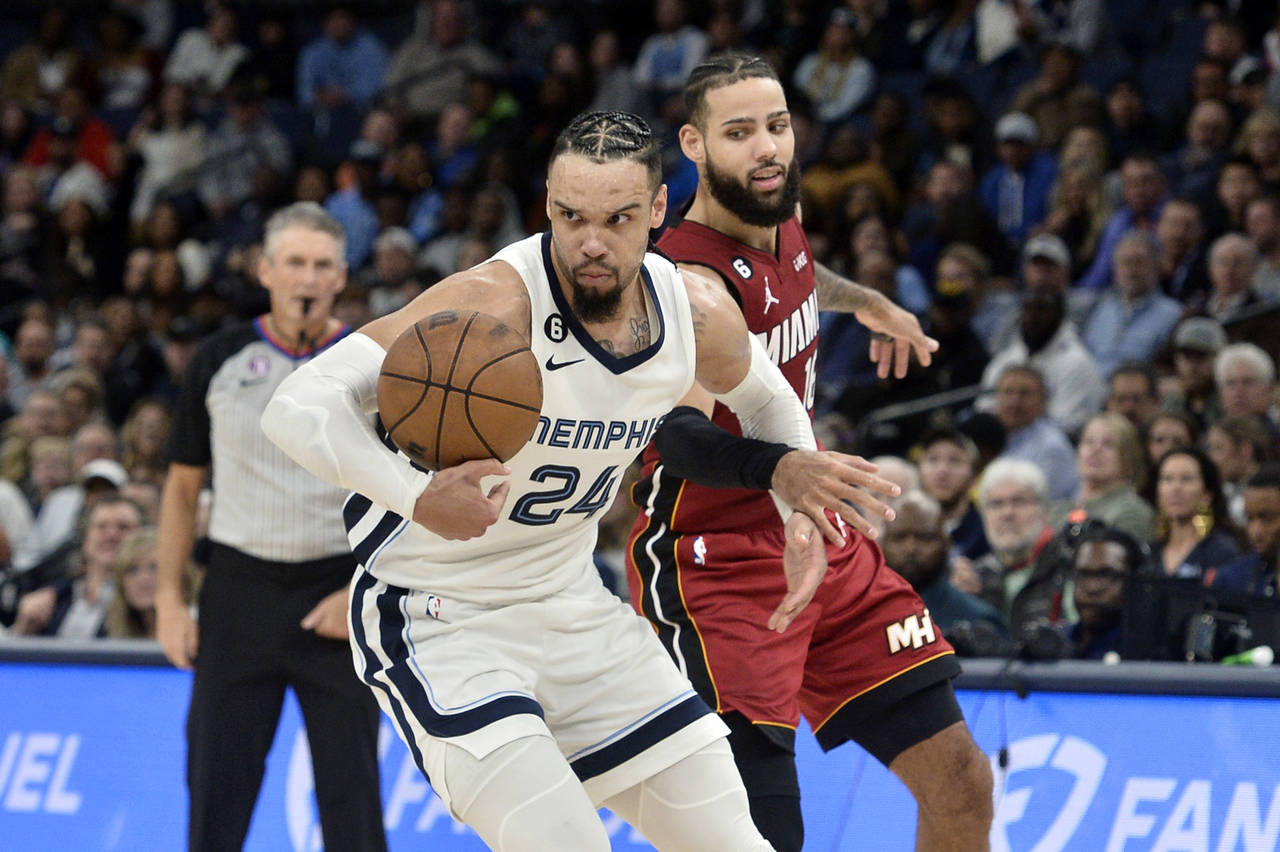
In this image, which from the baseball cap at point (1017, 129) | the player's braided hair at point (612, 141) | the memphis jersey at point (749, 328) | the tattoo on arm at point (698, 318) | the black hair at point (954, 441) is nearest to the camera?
the player's braided hair at point (612, 141)

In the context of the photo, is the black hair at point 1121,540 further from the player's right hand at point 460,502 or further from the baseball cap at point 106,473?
the baseball cap at point 106,473

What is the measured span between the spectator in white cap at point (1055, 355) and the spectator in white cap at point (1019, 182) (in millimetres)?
1387

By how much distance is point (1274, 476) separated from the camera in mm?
6527

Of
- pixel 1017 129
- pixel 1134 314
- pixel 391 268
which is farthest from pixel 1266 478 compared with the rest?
pixel 391 268

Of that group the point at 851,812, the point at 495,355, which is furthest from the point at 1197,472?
the point at 495,355

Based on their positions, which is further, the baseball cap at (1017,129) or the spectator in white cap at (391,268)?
the spectator in white cap at (391,268)

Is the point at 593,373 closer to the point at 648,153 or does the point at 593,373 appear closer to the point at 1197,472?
the point at 648,153

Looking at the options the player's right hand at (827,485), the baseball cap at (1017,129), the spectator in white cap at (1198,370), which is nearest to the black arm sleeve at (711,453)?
the player's right hand at (827,485)

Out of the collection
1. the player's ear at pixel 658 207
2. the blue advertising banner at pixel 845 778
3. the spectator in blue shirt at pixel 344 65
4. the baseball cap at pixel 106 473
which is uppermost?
the spectator in blue shirt at pixel 344 65

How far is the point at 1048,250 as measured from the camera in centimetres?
980

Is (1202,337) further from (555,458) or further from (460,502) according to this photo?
(460,502)

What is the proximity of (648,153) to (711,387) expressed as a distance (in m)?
0.65

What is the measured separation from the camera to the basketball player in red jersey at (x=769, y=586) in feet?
14.6

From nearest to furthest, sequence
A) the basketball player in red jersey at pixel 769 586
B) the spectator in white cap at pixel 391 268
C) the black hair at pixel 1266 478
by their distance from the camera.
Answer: the basketball player in red jersey at pixel 769 586
the black hair at pixel 1266 478
the spectator in white cap at pixel 391 268
